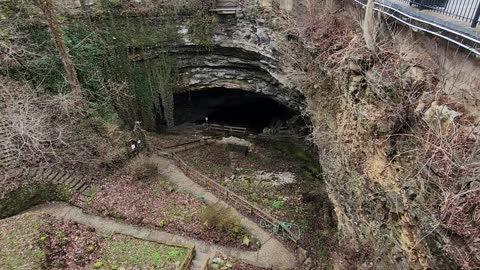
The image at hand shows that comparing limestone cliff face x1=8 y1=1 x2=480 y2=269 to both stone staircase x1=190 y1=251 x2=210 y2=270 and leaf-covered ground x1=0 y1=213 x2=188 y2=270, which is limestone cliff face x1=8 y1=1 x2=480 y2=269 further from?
leaf-covered ground x1=0 y1=213 x2=188 y2=270

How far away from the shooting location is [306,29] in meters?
12.3

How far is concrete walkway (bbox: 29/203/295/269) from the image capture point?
1144cm

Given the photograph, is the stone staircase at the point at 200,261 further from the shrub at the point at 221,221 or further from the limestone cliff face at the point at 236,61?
the limestone cliff face at the point at 236,61

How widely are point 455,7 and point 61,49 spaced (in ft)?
48.1

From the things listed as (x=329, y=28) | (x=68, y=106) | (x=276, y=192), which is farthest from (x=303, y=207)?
(x=68, y=106)

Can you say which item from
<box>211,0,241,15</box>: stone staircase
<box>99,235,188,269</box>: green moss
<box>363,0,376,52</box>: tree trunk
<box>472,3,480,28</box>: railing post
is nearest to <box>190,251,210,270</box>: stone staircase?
<box>99,235,188,269</box>: green moss

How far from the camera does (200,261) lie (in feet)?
36.0

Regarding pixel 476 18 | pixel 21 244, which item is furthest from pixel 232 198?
pixel 476 18

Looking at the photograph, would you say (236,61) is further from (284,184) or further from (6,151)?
(6,151)

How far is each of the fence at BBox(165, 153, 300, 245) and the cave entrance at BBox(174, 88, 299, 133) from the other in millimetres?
7021

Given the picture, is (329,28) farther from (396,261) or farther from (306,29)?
(396,261)

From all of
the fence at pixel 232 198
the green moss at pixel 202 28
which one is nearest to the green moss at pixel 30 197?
the fence at pixel 232 198

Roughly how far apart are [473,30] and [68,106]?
15.0m

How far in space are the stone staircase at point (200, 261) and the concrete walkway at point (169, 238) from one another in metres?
0.27
